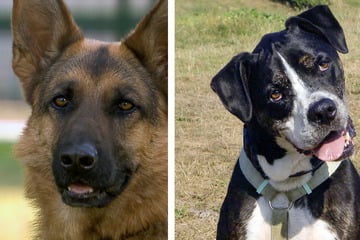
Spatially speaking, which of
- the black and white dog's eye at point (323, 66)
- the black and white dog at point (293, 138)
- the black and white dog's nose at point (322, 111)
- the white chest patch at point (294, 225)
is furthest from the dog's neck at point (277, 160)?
the black and white dog's eye at point (323, 66)

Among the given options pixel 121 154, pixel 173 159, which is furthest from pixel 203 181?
pixel 121 154

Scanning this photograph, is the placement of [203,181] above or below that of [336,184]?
below

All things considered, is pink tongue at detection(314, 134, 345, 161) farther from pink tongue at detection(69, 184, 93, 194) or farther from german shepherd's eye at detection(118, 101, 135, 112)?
pink tongue at detection(69, 184, 93, 194)

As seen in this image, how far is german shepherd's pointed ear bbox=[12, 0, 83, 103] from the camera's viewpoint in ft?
9.52

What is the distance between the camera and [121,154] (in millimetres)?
2809

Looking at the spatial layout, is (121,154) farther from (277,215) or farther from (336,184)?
(336,184)

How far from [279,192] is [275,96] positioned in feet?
1.52

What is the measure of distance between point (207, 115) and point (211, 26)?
39 cm

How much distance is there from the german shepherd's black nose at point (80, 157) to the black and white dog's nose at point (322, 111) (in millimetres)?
838

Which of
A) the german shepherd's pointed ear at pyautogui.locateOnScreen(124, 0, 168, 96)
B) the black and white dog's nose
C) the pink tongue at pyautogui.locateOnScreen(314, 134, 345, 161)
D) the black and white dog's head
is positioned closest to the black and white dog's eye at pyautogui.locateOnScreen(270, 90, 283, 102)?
the black and white dog's head

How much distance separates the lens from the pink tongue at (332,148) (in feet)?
9.21

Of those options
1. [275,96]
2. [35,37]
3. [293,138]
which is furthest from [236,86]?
[35,37]

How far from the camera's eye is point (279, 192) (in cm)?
302

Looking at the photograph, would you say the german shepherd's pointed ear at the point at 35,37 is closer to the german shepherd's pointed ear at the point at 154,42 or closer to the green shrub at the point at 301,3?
the german shepherd's pointed ear at the point at 154,42
